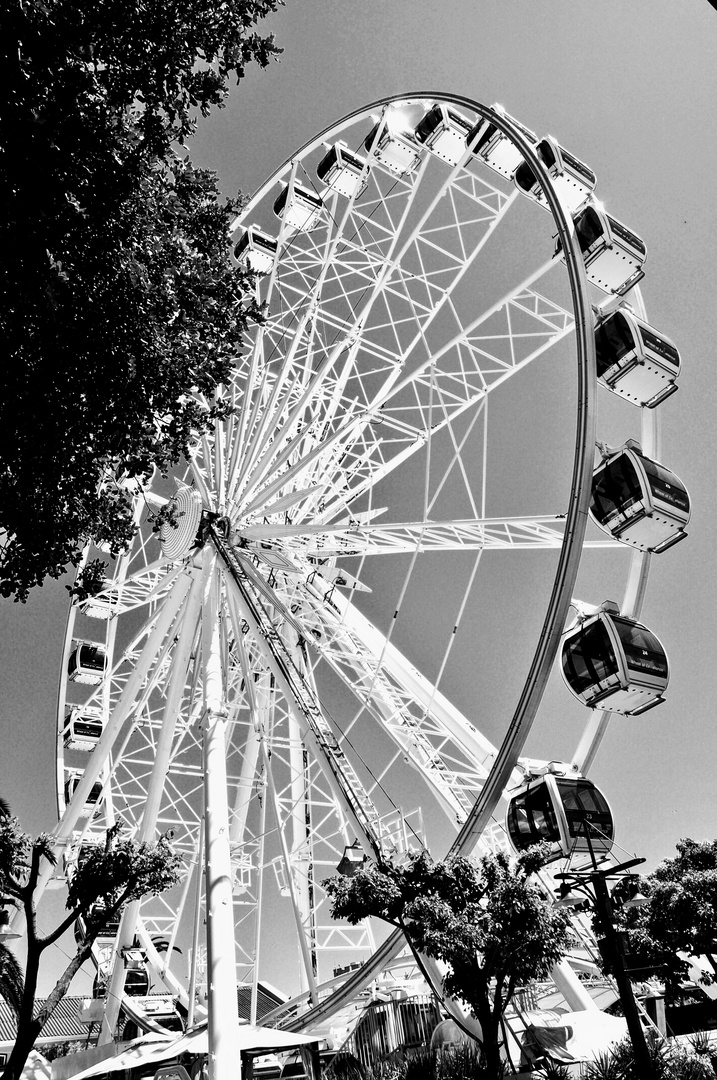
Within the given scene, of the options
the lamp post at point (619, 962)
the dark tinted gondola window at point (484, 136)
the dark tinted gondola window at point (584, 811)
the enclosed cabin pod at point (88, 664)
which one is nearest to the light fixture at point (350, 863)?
the dark tinted gondola window at point (584, 811)

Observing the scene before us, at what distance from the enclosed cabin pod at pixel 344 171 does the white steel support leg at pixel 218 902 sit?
1396cm

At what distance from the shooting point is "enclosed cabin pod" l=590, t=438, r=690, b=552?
43.7 ft

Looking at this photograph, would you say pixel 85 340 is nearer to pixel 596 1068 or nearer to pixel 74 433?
pixel 74 433

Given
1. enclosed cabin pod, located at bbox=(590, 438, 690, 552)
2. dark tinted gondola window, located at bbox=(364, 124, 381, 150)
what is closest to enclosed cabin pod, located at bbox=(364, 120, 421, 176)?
dark tinted gondola window, located at bbox=(364, 124, 381, 150)

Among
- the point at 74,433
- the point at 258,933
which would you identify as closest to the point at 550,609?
the point at 74,433

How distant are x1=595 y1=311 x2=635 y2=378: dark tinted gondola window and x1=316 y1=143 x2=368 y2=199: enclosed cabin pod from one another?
10440 mm

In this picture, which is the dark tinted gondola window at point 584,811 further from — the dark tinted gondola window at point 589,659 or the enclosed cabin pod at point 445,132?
the enclosed cabin pod at point 445,132

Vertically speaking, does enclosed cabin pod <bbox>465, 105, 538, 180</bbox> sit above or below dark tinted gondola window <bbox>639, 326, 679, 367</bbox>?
above

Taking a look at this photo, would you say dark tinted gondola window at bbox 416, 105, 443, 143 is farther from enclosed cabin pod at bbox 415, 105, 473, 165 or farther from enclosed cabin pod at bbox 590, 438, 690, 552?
enclosed cabin pod at bbox 590, 438, 690, 552

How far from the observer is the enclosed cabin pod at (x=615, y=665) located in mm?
12578

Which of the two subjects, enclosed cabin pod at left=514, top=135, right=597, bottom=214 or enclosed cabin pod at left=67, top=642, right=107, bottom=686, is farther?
enclosed cabin pod at left=67, top=642, right=107, bottom=686

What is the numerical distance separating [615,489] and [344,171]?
531 inches

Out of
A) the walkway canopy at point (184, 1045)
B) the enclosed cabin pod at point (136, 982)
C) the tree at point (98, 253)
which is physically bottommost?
the walkway canopy at point (184, 1045)

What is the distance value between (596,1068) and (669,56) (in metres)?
17.7
